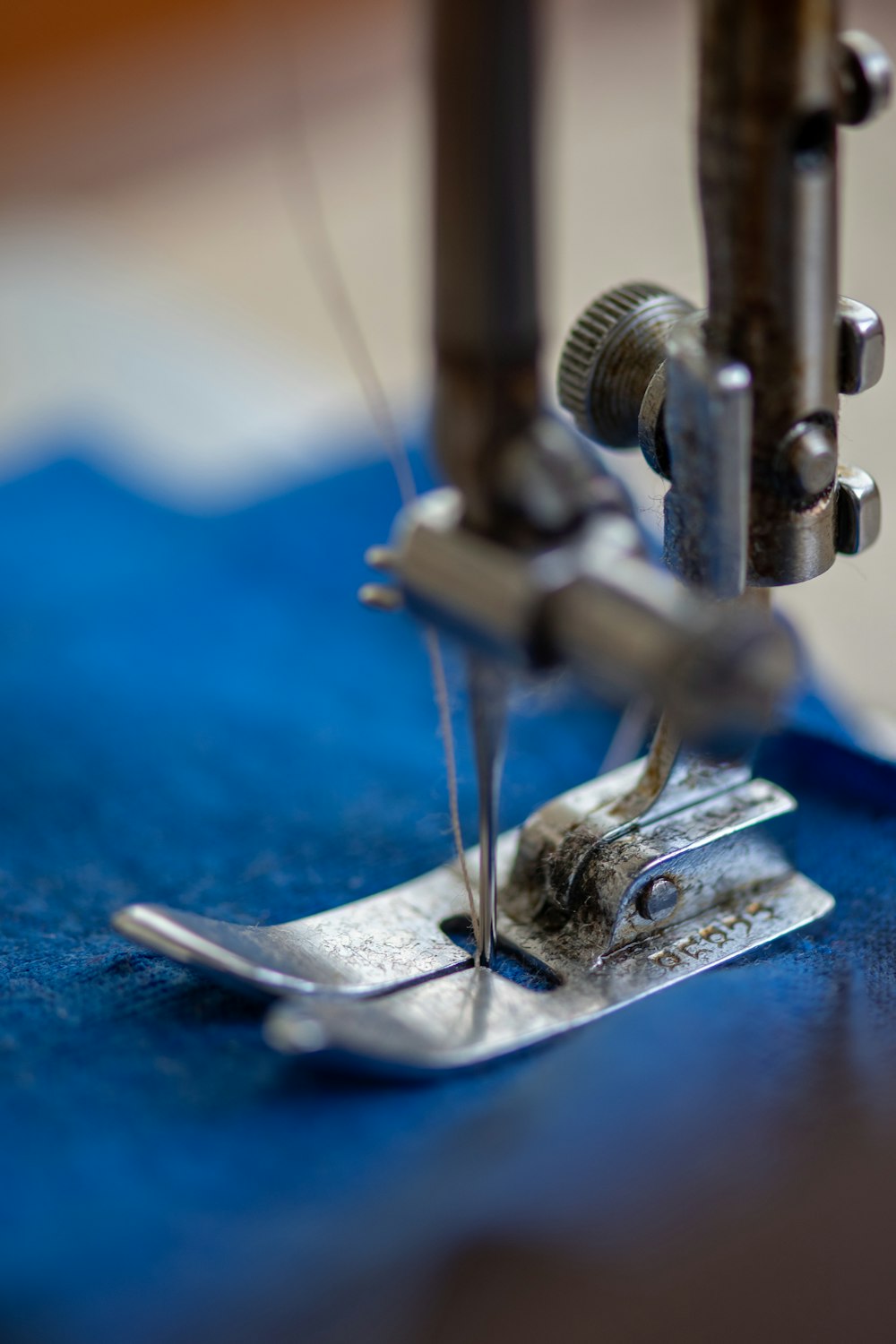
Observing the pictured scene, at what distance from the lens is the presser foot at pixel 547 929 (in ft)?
1.71

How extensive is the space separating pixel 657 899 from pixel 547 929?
0.15 feet

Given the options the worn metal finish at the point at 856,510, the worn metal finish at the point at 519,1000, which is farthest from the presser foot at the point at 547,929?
the worn metal finish at the point at 856,510

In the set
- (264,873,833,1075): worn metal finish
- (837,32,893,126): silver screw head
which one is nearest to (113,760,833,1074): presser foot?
(264,873,833,1075): worn metal finish

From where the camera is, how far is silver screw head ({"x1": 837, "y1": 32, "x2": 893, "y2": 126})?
472 millimetres

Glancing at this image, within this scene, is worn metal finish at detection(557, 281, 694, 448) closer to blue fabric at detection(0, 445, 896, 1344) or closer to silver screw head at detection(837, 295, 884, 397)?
silver screw head at detection(837, 295, 884, 397)

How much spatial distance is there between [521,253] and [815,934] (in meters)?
0.31

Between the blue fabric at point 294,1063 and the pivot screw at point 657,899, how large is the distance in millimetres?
31

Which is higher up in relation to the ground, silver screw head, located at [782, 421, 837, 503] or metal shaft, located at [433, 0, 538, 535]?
metal shaft, located at [433, 0, 538, 535]

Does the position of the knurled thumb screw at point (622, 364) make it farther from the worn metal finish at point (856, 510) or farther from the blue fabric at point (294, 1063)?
the blue fabric at point (294, 1063)

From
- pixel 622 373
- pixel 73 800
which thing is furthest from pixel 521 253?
pixel 73 800

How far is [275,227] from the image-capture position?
1.97 metres

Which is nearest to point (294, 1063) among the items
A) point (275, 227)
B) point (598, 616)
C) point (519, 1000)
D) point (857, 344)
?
point (519, 1000)

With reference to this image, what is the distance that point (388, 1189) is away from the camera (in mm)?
469

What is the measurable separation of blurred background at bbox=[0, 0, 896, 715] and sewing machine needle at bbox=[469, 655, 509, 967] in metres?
0.12
